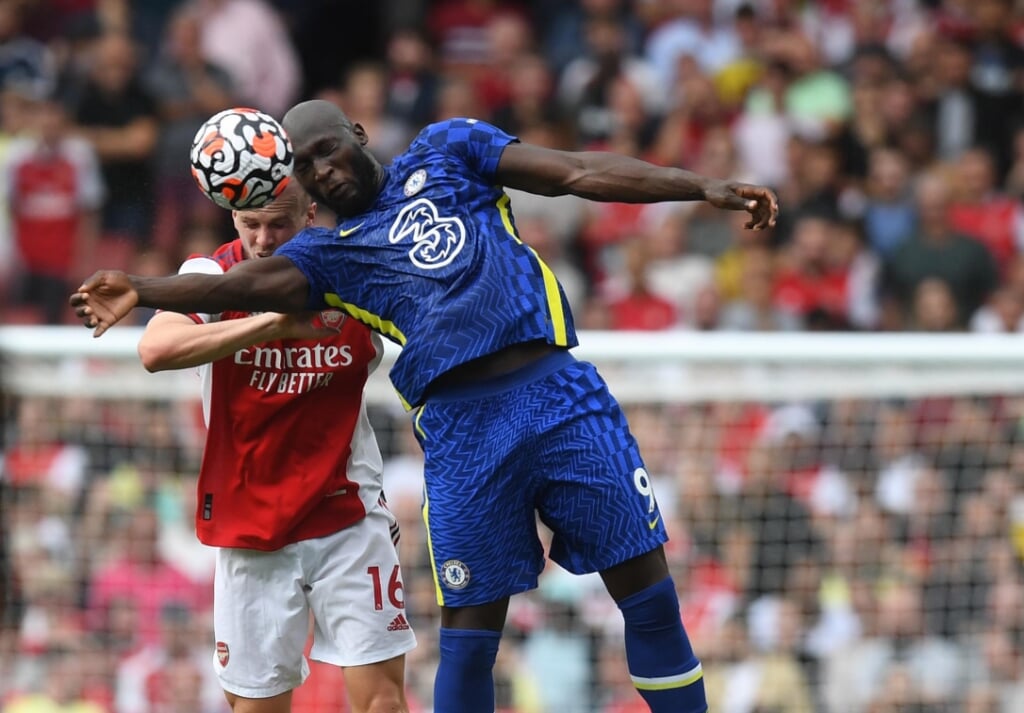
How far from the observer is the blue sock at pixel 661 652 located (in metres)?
5.18

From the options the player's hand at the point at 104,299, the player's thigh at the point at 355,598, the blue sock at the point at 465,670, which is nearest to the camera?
the player's hand at the point at 104,299

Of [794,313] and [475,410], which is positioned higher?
[475,410]

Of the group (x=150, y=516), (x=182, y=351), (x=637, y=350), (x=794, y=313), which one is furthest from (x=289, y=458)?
(x=794, y=313)

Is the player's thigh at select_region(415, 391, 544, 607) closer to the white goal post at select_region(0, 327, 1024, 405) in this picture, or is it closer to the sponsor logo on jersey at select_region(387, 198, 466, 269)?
the sponsor logo on jersey at select_region(387, 198, 466, 269)

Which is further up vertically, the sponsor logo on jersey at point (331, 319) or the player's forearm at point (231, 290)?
the player's forearm at point (231, 290)

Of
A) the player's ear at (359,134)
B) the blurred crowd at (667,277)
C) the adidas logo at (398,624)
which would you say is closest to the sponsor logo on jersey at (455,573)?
the adidas logo at (398,624)

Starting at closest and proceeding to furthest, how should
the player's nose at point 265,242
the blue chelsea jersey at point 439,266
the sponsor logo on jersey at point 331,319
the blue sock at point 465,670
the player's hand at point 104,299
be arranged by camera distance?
1. the player's hand at point 104,299
2. the blue chelsea jersey at point 439,266
3. the blue sock at point 465,670
4. the sponsor logo on jersey at point 331,319
5. the player's nose at point 265,242

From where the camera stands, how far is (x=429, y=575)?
27.5 feet

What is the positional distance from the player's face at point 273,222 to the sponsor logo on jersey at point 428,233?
47 centimetres

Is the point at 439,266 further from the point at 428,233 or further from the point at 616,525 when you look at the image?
the point at 616,525

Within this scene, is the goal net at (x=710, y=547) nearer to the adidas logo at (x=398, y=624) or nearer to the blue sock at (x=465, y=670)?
the adidas logo at (x=398, y=624)

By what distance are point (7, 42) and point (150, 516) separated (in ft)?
19.2

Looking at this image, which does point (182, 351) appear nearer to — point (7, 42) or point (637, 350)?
point (637, 350)

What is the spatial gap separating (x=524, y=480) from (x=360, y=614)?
87 cm
